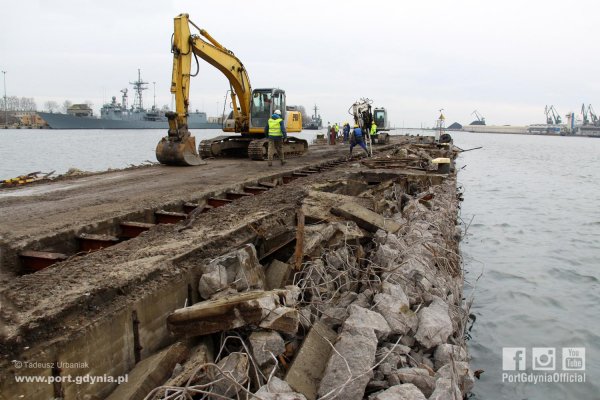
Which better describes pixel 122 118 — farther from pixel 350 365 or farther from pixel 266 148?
pixel 350 365

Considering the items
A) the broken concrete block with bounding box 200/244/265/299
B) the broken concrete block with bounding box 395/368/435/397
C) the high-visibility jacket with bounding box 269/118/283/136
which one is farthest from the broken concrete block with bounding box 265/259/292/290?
the high-visibility jacket with bounding box 269/118/283/136

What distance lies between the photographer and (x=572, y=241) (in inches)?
494

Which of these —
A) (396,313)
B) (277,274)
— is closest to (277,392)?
(277,274)

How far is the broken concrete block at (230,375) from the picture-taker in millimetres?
3223

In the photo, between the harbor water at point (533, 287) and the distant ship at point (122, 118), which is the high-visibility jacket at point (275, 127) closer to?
the harbor water at point (533, 287)

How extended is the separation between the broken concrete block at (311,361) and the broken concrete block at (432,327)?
0.96m

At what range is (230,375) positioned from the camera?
3.16 m

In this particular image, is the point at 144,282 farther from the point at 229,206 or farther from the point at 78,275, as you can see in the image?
the point at 229,206

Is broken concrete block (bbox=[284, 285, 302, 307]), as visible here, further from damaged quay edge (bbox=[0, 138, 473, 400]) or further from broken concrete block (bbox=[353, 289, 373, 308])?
broken concrete block (bbox=[353, 289, 373, 308])

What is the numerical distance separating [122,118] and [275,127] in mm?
80223

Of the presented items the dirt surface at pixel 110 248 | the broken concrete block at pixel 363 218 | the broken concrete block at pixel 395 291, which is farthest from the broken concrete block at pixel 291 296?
the broken concrete block at pixel 363 218

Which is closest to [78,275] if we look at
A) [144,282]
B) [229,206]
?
[144,282]

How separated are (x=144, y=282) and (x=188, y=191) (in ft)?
15.4

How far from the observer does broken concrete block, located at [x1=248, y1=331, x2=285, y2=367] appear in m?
3.53
